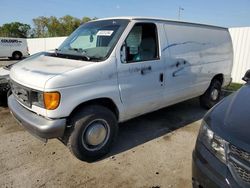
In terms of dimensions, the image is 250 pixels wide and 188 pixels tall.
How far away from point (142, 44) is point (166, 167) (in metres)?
2.09

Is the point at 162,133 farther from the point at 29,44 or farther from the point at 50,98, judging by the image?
the point at 29,44

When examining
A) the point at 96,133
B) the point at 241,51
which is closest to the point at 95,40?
the point at 96,133

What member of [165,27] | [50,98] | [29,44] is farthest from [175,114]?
[29,44]

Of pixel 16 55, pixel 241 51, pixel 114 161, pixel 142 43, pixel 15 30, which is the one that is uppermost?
pixel 15 30

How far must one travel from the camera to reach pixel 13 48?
24.2 m

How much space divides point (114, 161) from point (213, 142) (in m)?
1.86

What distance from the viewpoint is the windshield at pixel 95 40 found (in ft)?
12.1

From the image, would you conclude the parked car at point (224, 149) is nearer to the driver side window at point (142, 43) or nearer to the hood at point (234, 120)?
the hood at point (234, 120)

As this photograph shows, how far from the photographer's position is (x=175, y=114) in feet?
19.2

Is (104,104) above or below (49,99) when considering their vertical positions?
below

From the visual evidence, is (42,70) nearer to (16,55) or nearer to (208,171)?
(208,171)

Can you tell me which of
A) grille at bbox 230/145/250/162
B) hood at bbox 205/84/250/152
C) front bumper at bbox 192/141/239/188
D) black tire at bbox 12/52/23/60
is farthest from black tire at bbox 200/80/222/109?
black tire at bbox 12/52/23/60

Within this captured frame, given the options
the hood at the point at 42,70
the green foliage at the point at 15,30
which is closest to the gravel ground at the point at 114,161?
the hood at the point at 42,70

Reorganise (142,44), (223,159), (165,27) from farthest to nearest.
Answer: (165,27) → (142,44) → (223,159)
